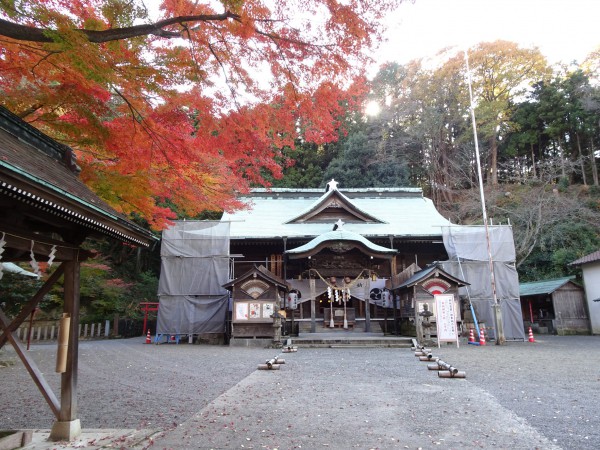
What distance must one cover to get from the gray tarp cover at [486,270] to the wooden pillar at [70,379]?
1513cm

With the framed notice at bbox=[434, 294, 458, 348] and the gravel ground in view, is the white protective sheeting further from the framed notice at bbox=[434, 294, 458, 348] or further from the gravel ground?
the framed notice at bbox=[434, 294, 458, 348]

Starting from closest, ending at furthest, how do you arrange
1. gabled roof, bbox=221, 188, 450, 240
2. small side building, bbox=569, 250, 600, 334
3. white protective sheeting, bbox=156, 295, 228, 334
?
white protective sheeting, bbox=156, 295, 228, 334 < gabled roof, bbox=221, 188, 450, 240 < small side building, bbox=569, 250, 600, 334

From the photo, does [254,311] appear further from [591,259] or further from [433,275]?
[591,259]

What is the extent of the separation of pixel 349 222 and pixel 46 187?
1740cm

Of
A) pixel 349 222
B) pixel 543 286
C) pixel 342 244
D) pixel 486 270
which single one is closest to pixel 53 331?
pixel 342 244

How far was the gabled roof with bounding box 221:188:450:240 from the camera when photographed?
1830cm

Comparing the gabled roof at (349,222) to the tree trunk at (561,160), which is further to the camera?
the tree trunk at (561,160)

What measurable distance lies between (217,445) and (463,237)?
51.8ft

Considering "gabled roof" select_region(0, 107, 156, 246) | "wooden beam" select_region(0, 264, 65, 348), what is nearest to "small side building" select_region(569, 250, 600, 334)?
"gabled roof" select_region(0, 107, 156, 246)

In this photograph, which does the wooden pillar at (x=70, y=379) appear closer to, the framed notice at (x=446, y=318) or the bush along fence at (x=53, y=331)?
the framed notice at (x=446, y=318)

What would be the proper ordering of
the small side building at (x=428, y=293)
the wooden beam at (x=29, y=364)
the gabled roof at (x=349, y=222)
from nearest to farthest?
1. the wooden beam at (x=29, y=364)
2. the small side building at (x=428, y=293)
3. the gabled roof at (x=349, y=222)

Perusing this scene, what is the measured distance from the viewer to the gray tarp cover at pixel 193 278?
51.9 ft

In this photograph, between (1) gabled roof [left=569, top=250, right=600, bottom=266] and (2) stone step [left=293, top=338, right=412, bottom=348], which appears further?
(1) gabled roof [left=569, top=250, right=600, bottom=266]

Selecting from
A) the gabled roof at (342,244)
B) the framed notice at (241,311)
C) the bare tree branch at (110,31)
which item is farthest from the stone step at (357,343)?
the bare tree branch at (110,31)
